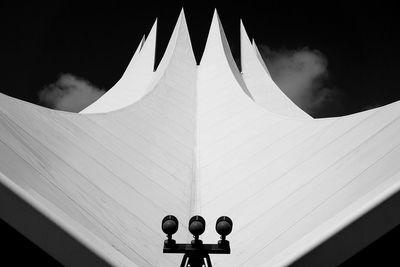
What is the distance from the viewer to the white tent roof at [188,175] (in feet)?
7.90

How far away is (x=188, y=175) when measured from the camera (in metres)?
5.44

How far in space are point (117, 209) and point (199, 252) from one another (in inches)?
64.2

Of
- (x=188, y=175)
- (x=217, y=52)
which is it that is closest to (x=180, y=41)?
(x=217, y=52)

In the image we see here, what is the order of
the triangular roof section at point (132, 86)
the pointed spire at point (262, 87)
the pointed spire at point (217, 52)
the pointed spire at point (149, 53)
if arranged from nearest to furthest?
the pointed spire at point (217, 52) → the pointed spire at point (262, 87) → the triangular roof section at point (132, 86) → the pointed spire at point (149, 53)

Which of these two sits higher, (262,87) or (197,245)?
(262,87)

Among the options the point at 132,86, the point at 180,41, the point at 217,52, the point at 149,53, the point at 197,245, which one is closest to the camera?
the point at 197,245

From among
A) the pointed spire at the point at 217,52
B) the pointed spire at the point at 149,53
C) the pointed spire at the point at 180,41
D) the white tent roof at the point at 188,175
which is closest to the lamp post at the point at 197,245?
the white tent roof at the point at 188,175

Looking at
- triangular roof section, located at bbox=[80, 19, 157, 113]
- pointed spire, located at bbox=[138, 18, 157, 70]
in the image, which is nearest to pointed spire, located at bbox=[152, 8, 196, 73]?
triangular roof section, located at bbox=[80, 19, 157, 113]

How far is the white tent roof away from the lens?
7.90 ft

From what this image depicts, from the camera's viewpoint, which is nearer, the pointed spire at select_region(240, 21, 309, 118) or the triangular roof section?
the pointed spire at select_region(240, 21, 309, 118)

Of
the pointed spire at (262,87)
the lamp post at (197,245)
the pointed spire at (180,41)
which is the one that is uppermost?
the pointed spire at (180,41)

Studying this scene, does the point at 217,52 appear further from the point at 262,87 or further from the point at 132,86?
the point at 132,86

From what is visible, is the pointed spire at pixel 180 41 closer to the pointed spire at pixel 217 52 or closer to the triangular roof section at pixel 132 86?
the pointed spire at pixel 217 52

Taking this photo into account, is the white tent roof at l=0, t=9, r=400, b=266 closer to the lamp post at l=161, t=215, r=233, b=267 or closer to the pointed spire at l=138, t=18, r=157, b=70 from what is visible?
the lamp post at l=161, t=215, r=233, b=267
